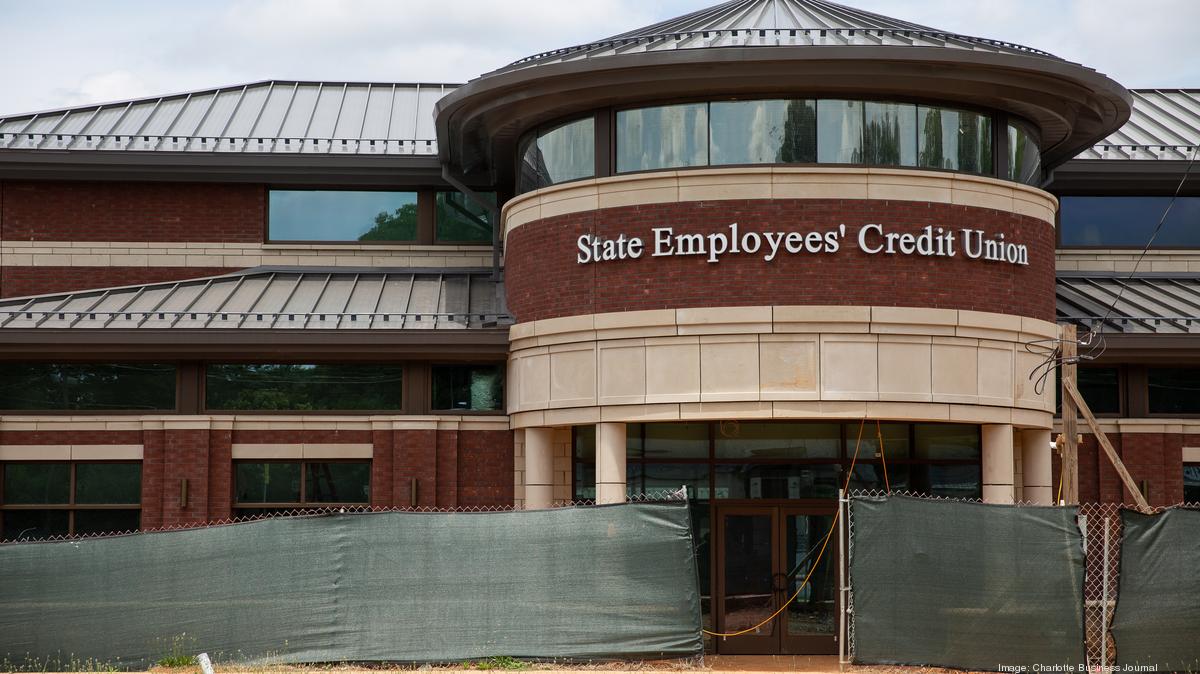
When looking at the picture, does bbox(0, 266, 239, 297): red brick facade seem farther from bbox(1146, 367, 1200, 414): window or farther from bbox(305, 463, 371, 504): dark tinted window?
bbox(1146, 367, 1200, 414): window

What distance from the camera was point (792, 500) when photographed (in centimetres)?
2097

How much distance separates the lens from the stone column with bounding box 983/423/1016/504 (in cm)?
2041

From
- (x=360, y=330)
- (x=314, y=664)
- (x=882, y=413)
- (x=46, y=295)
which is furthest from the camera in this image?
(x=46, y=295)

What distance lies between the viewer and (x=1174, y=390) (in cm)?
2408

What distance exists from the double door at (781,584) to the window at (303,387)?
6.55 meters

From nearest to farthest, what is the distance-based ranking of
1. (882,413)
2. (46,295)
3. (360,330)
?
(882,413) → (360,330) → (46,295)

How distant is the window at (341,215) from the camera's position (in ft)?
88.1

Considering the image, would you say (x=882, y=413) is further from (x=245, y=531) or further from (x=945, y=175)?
(x=245, y=531)

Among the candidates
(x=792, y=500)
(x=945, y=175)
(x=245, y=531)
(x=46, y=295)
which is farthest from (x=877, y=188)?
(x=46, y=295)

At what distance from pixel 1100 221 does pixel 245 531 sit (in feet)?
62.5

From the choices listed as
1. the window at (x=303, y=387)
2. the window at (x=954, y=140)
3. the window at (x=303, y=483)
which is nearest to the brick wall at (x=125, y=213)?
the window at (x=303, y=387)

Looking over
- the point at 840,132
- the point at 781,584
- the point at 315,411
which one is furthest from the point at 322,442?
the point at 840,132

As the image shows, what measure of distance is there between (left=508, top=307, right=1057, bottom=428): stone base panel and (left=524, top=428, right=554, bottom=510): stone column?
167cm

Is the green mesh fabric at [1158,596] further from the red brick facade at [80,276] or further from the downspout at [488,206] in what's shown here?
the red brick facade at [80,276]
